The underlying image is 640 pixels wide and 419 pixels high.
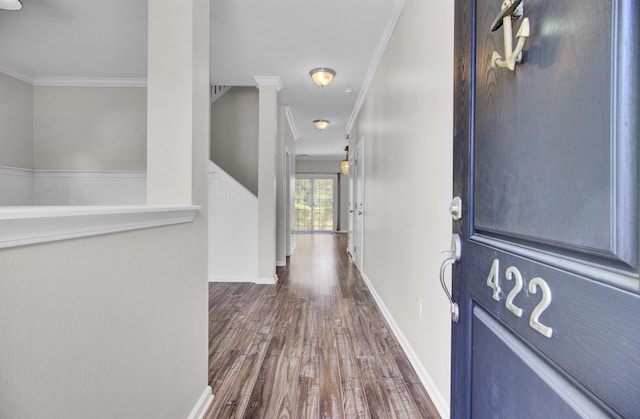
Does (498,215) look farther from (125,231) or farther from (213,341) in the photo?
(213,341)

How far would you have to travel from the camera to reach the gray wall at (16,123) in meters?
3.95

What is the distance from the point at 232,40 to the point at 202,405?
9.64 ft

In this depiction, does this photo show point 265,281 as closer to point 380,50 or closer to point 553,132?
point 380,50

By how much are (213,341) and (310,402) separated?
1.01 meters

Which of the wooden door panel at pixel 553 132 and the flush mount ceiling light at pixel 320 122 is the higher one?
the flush mount ceiling light at pixel 320 122

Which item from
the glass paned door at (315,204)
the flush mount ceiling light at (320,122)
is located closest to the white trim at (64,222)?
the flush mount ceiling light at (320,122)

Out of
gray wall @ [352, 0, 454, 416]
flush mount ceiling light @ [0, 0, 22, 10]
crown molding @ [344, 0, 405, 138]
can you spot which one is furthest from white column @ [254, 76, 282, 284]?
flush mount ceiling light @ [0, 0, 22, 10]

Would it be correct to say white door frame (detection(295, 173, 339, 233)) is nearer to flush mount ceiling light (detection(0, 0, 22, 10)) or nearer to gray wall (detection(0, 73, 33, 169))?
gray wall (detection(0, 73, 33, 169))

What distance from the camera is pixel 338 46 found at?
3105 millimetres

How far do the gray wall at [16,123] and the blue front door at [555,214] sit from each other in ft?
17.2

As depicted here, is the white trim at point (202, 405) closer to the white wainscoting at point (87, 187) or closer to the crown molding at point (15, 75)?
the white wainscoting at point (87, 187)

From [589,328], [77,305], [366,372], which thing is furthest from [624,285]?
[366,372]

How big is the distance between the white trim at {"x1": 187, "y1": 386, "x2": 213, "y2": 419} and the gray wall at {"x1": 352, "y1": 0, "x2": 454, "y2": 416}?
1.14 m

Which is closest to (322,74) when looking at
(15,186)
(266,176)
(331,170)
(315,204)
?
(266,176)
